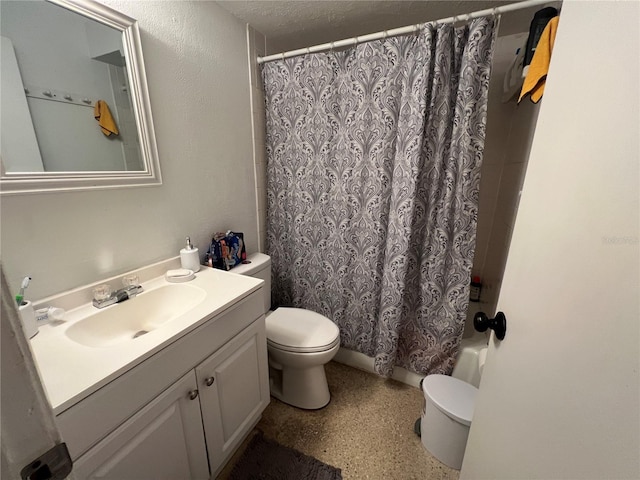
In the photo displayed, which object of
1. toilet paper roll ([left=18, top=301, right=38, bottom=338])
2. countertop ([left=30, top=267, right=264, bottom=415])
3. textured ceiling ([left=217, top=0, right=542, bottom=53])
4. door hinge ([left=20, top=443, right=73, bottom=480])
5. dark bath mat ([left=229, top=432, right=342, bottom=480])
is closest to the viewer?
door hinge ([left=20, top=443, right=73, bottom=480])

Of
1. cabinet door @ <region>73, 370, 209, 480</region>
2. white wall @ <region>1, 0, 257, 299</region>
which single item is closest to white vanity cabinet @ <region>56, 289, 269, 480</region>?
cabinet door @ <region>73, 370, 209, 480</region>

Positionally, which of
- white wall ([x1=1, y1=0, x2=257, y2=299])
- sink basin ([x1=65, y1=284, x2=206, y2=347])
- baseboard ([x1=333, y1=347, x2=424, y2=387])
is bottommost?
baseboard ([x1=333, y1=347, x2=424, y2=387])

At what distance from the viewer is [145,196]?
1.12 metres

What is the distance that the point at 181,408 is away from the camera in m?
0.86

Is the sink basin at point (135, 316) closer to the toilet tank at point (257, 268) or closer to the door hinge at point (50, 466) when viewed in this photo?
the toilet tank at point (257, 268)

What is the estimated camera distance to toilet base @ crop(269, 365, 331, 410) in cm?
144

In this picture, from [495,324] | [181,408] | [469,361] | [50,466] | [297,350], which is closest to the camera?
[50,466]

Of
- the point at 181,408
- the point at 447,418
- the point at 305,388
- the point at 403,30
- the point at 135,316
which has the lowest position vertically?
the point at 305,388

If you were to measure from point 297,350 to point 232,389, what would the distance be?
14.0 inches

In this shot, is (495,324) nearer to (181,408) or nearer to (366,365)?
(181,408)

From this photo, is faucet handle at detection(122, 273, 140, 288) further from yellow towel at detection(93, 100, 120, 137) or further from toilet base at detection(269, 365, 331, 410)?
toilet base at detection(269, 365, 331, 410)

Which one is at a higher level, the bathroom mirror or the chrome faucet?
the bathroom mirror

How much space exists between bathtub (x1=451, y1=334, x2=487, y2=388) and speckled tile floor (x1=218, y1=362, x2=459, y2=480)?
0.96 ft

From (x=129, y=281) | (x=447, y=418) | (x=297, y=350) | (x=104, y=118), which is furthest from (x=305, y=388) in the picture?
(x=104, y=118)
